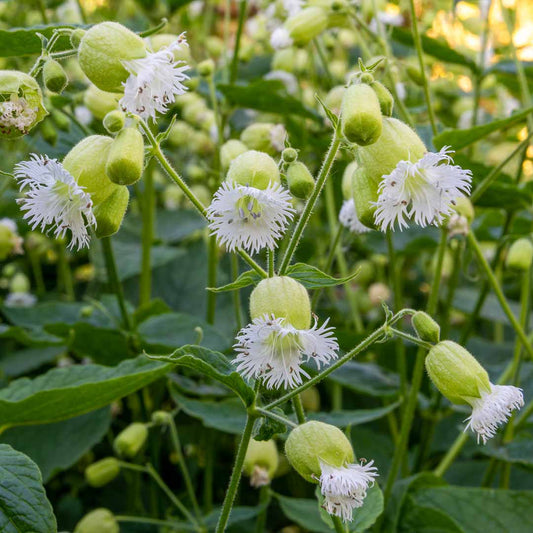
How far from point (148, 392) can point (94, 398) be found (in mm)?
490

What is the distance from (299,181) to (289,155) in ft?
0.11

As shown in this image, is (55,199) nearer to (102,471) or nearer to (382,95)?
(382,95)

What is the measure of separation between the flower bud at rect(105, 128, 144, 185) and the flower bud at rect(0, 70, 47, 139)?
0.34 ft

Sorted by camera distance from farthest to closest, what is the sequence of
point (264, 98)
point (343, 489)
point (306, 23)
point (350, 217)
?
point (264, 98)
point (306, 23)
point (350, 217)
point (343, 489)

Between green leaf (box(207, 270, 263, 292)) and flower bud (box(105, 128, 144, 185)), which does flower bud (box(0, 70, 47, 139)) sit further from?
green leaf (box(207, 270, 263, 292))

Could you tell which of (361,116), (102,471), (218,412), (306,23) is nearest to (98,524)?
(102,471)

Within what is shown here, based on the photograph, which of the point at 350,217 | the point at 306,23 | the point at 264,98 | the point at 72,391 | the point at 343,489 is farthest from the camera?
the point at 264,98

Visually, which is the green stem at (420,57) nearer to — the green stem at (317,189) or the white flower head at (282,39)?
the white flower head at (282,39)

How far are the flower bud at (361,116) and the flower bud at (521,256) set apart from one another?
521 mm

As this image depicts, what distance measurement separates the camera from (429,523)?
91cm

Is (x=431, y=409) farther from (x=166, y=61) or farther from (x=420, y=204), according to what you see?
(x=166, y=61)

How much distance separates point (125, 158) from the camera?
59 cm

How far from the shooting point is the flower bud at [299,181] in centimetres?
66

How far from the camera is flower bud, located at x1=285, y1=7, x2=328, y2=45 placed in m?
1.12
